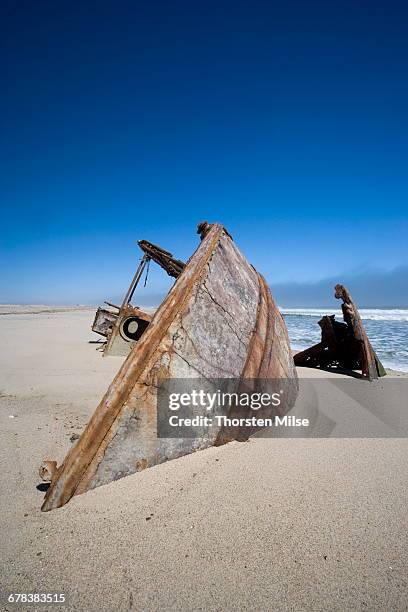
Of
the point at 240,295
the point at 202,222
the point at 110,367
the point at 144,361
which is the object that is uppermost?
the point at 202,222

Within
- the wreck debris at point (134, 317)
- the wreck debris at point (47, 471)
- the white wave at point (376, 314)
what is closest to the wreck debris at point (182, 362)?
the wreck debris at point (47, 471)

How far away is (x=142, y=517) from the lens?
4.44 ft

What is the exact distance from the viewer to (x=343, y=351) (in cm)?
465

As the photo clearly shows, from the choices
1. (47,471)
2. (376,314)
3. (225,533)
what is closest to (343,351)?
(225,533)

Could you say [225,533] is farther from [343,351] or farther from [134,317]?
[134,317]

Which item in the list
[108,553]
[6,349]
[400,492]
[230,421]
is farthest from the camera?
[6,349]

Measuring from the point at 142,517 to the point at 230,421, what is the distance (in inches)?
29.2

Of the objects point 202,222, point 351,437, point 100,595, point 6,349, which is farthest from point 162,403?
point 6,349

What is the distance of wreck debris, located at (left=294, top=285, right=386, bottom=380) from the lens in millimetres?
4004

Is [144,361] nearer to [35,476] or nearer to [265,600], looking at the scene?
[35,476]

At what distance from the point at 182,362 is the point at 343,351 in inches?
144

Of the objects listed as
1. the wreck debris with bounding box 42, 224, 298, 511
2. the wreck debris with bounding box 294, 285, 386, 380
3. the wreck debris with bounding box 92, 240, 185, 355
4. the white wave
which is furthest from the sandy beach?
the white wave

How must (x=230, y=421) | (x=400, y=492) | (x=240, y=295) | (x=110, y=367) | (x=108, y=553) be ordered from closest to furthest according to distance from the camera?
(x=108, y=553) < (x=400, y=492) < (x=230, y=421) < (x=240, y=295) < (x=110, y=367)

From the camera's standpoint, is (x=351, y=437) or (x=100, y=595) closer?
(x=100, y=595)
